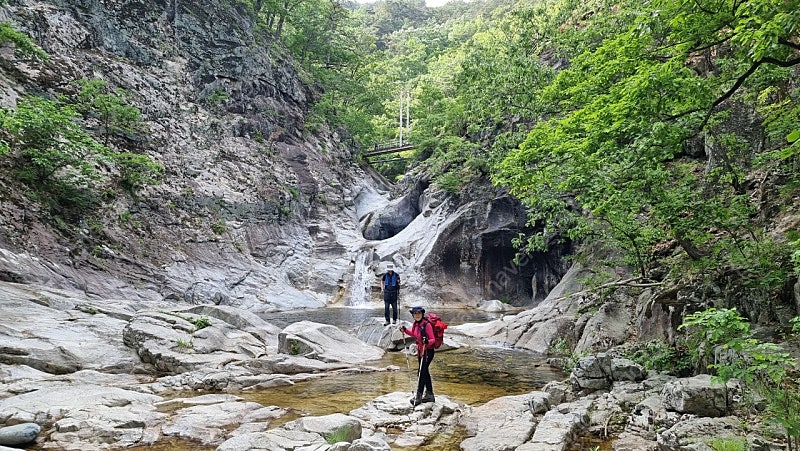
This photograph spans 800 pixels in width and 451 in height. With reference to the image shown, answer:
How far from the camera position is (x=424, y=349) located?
7535mm

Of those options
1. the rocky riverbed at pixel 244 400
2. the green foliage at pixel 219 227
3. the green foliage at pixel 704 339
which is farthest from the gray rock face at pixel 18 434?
the green foliage at pixel 219 227

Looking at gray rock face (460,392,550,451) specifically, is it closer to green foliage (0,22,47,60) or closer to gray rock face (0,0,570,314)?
gray rock face (0,0,570,314)

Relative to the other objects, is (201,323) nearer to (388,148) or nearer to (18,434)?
(18,434)

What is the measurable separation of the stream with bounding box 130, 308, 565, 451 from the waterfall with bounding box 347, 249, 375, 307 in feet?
50.9

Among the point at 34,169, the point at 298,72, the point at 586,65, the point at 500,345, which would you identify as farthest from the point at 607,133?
the point at 298,72

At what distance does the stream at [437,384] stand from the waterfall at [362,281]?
1550 centimetres

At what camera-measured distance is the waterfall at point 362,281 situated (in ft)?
93.3

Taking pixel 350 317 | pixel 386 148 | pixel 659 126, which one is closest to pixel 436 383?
pixel 659 126

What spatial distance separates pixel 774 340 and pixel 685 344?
4.58ft

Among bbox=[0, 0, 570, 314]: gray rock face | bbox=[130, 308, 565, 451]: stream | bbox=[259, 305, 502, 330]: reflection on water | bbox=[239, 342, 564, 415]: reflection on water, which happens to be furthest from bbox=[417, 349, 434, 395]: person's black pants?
bbox=[0, 0, 570, 314]: gray rock face

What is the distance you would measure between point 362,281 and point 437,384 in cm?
2039

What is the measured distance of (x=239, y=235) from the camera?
28.6 meters

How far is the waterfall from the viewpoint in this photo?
28438mm

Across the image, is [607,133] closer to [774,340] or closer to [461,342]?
[774,340]
